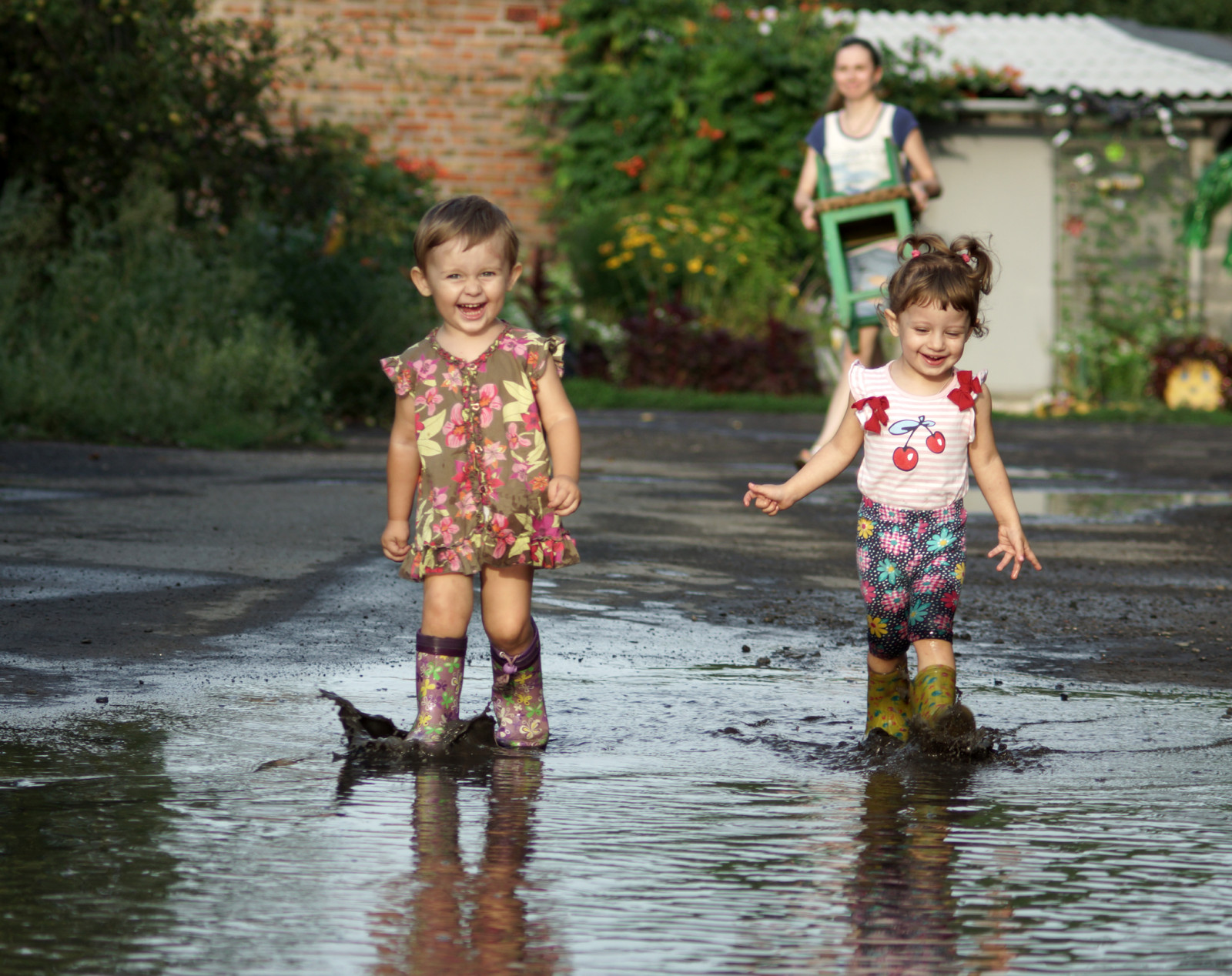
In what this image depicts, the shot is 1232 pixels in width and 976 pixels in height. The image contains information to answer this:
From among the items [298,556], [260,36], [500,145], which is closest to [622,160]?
[500,145]

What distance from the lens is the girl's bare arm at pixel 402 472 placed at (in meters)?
3.90

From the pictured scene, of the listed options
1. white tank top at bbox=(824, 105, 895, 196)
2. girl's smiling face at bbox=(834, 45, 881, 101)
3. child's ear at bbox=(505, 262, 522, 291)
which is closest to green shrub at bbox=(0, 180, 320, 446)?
white tank top at bbox=(824, 105, 895, 196)

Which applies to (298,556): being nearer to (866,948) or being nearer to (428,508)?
(428,508)

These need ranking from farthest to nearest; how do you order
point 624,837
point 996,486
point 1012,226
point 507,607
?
1. point 1012,226
2. point 996,486
3. point 507,607
4. point 624,837

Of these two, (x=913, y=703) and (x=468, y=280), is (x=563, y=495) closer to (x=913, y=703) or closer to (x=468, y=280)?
(x=468, y=280)

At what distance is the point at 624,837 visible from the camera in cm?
296

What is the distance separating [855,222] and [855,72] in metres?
0.83

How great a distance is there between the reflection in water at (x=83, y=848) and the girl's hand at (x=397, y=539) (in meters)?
0.60

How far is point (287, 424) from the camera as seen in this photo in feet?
36.3

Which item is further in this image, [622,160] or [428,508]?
[622,160]

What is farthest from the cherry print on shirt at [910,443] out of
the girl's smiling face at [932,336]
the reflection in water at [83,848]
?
the reflection in water at [83,848]

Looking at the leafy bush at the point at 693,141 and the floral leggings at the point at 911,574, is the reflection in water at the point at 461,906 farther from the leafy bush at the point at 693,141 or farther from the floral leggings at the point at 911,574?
the leafy bush at the point at 693,141

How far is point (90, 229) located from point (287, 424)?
6.26ft

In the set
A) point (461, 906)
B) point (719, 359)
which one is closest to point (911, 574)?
point (461, 906)
